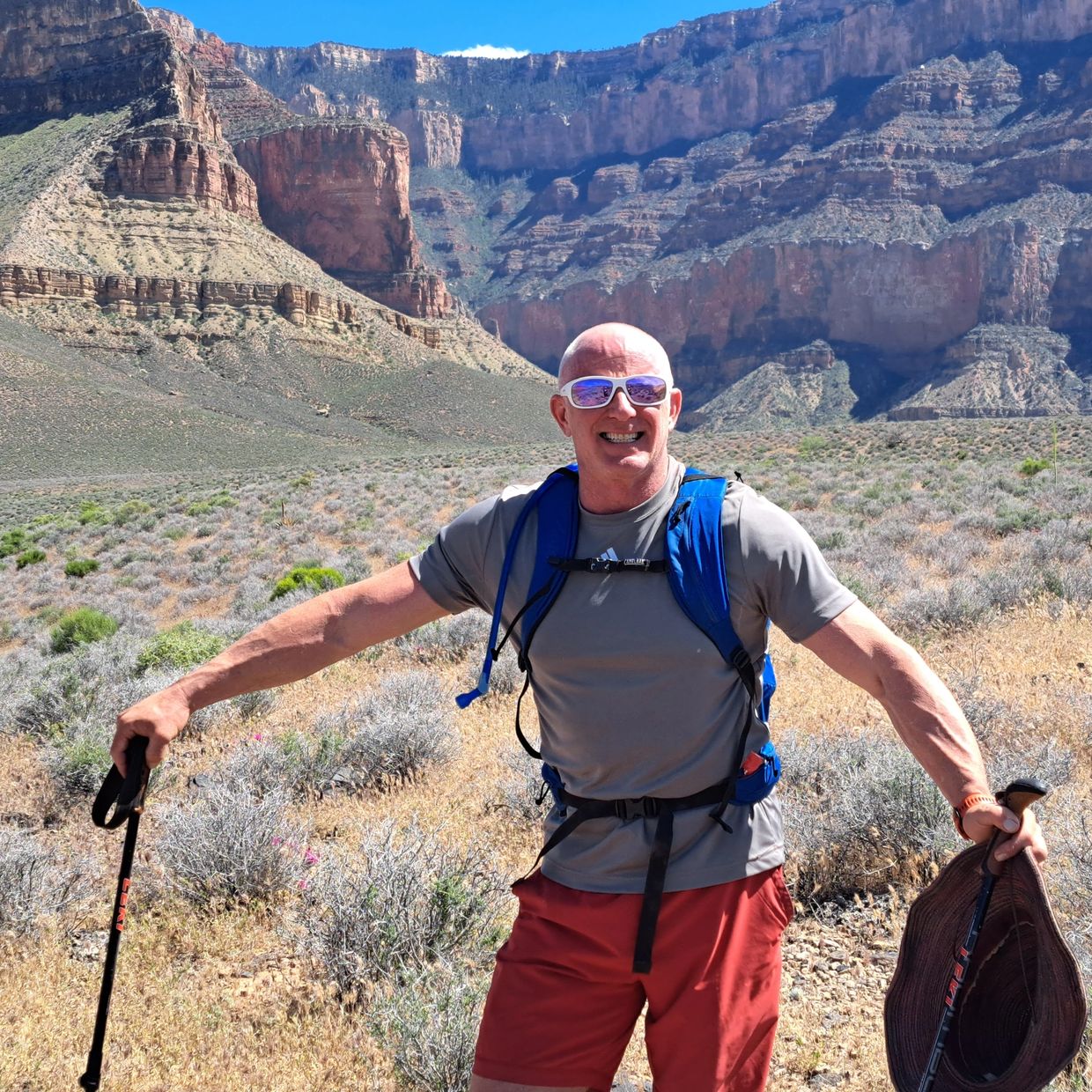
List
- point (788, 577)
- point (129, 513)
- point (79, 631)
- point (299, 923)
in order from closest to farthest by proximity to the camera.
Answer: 1. point (788, 577)
2. point (299, 923)
3. point (79, 631)
4. point (129, 513)

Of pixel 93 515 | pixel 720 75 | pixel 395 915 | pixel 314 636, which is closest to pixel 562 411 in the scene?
pixel 314 636

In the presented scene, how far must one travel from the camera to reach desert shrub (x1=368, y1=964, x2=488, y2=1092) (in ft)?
10.4

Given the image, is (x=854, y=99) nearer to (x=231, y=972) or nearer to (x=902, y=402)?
(x=902, y=402)

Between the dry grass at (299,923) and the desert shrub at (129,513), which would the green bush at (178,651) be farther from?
the desert shrub at (129,513)

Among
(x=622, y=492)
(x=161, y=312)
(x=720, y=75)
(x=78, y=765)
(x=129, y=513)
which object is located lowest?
(x=129, y=513)

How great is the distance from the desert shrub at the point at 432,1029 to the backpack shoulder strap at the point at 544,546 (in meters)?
1.17

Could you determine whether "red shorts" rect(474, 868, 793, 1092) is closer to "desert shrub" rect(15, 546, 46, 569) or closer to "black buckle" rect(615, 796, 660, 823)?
"black buckle" rect(615, 796, 660, 823)

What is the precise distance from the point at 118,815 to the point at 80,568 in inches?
792

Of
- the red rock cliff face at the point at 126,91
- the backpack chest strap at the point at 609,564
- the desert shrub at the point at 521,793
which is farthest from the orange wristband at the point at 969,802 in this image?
the red rock cliff face at the point at 126,91

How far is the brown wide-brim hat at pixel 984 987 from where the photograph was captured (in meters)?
2.13

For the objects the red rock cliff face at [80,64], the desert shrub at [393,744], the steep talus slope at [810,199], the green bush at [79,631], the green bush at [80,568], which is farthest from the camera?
the steep talus slope at [810,199]

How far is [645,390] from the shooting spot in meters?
2.61

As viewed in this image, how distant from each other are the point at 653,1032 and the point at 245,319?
3394 inches

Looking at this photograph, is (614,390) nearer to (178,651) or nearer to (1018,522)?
(178,651)
